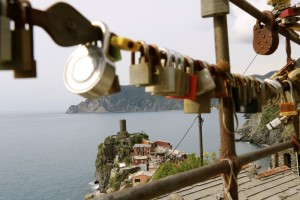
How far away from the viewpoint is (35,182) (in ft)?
306

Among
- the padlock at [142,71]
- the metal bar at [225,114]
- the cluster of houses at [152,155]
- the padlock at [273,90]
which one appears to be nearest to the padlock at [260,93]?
the padlock at [273,90]

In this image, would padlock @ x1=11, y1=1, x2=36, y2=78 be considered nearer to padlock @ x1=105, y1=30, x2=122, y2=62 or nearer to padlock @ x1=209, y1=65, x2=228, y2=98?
padlock @ x1=105, y1=30, x2=122, y2=62

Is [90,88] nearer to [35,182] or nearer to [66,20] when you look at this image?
[66,20]

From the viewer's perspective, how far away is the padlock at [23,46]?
129 centimetres

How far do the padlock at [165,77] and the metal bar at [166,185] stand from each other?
0.60 meters

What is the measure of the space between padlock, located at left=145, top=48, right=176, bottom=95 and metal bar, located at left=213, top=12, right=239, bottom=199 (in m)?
0.90

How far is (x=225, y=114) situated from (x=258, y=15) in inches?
56.0

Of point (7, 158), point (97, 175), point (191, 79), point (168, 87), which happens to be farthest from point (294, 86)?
point (7, 158)

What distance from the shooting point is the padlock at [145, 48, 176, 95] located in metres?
1.98

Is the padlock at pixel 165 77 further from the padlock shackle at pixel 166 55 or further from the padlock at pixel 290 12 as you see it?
the padlock at pixel 290 12

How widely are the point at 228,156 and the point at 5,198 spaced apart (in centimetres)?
8946

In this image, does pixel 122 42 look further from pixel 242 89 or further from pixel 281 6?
pixel 281 6

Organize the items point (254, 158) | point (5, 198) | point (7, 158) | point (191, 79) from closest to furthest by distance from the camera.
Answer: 1. point (191, 79)
2. point (254, 158)
3. point (5, 198)
4. point (7, 158)

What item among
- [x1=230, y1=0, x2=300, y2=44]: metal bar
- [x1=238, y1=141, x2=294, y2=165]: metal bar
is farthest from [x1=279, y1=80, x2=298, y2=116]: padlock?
[x1=230, y1=0, x2=300, y2=44]: metal bar
